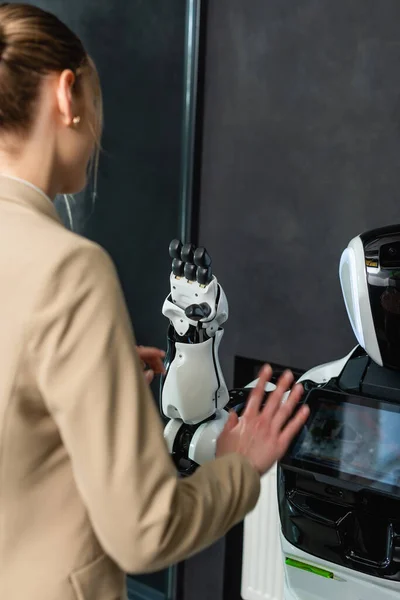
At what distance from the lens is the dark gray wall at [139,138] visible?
204 cm

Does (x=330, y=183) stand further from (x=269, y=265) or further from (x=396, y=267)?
(x=396, y=267)

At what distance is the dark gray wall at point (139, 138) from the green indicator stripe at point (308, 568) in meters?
1.08

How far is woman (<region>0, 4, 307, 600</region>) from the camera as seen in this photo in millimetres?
690

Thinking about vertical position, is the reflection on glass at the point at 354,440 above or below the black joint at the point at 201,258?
below

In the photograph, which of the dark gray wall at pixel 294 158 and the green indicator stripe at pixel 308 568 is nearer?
the green indicator stripe at pixel 308 568

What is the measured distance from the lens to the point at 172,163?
2.09 m

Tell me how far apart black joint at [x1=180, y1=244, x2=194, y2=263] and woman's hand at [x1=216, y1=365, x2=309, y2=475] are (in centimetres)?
57

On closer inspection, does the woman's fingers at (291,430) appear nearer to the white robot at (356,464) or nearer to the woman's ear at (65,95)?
the white robot at (356,464)

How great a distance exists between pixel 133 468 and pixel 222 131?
1481mm

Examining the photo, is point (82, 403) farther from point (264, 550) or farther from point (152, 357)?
point (264, 550)

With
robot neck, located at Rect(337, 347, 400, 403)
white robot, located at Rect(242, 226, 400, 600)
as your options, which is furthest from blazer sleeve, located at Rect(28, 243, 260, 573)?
robot neck, located at Rect(337, 347, 400, 403)

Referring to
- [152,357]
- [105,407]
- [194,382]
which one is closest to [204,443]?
[194,382]

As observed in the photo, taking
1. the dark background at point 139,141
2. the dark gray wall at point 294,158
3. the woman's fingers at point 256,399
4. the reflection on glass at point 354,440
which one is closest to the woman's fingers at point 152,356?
the reflection on glass at point 354,440

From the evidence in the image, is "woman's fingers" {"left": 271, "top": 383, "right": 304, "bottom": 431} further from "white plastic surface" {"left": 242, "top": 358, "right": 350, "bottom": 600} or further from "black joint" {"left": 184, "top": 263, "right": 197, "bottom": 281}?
"white plastic surface" {"left": 242, "top": 358, "right": 350, "bottom": 600}
